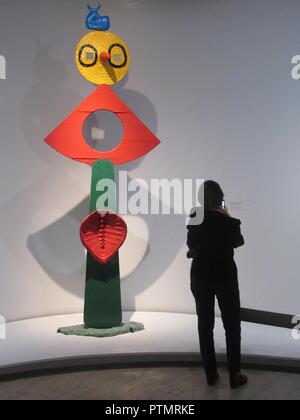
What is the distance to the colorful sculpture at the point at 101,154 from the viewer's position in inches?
140

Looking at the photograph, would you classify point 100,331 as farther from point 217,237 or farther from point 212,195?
point 212,195

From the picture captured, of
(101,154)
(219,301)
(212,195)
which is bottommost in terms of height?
(219,301)

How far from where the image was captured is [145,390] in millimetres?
2584

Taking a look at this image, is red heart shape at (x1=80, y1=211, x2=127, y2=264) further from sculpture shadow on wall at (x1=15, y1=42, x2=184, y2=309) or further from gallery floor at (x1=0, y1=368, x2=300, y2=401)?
gallery floor at (x1=0, y1=368, x2=300, y2=401)

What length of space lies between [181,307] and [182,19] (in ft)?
8.40

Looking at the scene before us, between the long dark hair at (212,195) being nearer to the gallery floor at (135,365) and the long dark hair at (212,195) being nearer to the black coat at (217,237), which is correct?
the black coat at (217,237)

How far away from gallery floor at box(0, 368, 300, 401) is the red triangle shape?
5.03 feet

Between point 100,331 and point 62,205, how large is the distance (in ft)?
4.22

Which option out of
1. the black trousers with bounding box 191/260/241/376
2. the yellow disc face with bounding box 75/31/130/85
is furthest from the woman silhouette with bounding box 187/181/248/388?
the yellow disc face with bounding box 75/31/130/85

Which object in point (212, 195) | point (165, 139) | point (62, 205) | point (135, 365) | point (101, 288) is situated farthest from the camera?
point (165, 139)

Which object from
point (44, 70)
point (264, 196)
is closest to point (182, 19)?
point (44, 70)

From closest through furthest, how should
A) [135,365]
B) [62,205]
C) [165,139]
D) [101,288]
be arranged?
[135,365], [101,288], [62,205], [165,139]

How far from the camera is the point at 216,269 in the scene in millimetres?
2572

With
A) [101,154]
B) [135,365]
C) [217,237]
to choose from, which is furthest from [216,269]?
[101,154]
